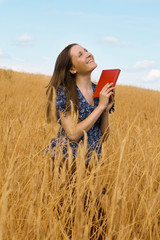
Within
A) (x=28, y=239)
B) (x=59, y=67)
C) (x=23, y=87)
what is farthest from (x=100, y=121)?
(x=23, y=87)

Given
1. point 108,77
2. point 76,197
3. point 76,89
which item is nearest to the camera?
point 76,197

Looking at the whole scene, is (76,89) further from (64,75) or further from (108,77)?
(108,77)

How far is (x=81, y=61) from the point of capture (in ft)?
6.10

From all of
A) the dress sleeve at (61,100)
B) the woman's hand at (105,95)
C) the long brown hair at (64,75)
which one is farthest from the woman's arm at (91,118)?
the long brown hair at (64,75)

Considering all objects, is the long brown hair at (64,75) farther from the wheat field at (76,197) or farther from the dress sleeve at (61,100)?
the wheat field at (76,197)

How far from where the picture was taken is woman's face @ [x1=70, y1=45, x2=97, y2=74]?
1.85m

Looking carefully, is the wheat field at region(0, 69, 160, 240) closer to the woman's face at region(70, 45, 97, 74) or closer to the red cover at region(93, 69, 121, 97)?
the red cover at region(93, 69, 121, 97)

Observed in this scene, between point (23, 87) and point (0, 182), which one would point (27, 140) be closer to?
point (0, 182)

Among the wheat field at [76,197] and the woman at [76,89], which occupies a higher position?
the woman at [76,89]

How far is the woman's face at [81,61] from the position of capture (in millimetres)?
1847

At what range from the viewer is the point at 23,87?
9.52 metres

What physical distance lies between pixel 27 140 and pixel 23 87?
26.4ft

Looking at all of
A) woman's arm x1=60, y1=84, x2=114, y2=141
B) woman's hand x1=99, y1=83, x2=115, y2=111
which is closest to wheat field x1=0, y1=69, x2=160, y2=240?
woman's arm x1=60, y1=84, x2=114, y2=141

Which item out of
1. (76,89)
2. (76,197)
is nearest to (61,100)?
(76,89)
